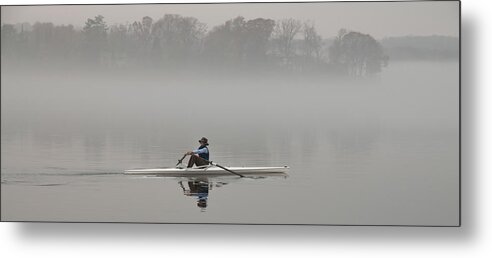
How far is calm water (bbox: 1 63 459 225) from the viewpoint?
5965mm

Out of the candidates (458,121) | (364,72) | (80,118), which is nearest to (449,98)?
(458,121)

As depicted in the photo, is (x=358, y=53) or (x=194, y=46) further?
(x=194, y=46)

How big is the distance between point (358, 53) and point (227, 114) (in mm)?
888

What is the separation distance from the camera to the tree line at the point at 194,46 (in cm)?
601

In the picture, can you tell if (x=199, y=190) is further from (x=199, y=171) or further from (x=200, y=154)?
(x=200, y=154)

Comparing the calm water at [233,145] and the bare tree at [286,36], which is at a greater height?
the bare tree at [286,36]

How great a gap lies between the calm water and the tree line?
10 centimetres

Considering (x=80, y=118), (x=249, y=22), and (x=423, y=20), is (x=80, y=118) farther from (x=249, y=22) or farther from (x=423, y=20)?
(x=423, y=20)

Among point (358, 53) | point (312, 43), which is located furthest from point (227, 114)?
point (358, 53)

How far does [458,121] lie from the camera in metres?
5.88

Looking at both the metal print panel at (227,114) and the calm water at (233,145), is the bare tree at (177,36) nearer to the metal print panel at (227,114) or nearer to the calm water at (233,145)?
the metal print panel at (227,114)

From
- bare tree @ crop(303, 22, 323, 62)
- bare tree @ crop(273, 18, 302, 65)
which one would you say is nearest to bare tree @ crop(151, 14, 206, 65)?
bare tree @ crop(273, 18, 302, 65)

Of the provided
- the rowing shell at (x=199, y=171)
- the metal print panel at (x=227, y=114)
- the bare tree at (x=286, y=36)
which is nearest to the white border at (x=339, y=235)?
the metal print panel at (x=227, y=114)

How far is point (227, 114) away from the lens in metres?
6.09
